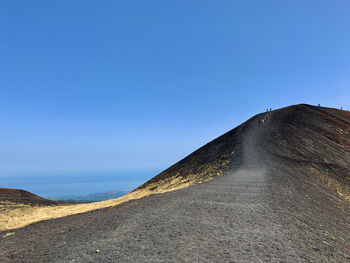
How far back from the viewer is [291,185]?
56.5ft

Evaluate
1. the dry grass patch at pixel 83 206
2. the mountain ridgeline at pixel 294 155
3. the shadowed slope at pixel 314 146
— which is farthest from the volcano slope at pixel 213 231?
the shadowed slope at pixel 314 146

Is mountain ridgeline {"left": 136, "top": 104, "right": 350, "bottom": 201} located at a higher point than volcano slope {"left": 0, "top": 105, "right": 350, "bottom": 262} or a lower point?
higher

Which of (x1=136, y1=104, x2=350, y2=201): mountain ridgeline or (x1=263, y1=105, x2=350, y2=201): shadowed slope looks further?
(x1=263, y1=105, x2=350, y2=201): shadowed slope

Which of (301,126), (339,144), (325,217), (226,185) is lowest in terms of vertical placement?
(325,217)

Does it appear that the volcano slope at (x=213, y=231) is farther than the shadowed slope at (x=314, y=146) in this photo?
No

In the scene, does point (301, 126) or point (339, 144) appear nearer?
point (339, 144)

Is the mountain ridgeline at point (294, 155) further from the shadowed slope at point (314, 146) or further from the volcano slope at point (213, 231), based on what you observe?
the volcano slope at point (213, 231)

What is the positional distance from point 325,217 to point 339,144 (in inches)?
1183

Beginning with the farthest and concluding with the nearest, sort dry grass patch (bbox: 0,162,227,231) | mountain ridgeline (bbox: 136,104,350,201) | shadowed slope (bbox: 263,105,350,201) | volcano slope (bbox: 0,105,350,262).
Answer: shadowed slope (bbox: 263,105,350,201), mountain ridgeline (bbox: 136,104,350,201), dry grass patch (bbox: 0,162,227,231), volcano slope (bbox: 0,105,350,262)

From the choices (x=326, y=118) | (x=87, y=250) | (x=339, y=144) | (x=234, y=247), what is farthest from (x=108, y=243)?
(x=326, y=118)

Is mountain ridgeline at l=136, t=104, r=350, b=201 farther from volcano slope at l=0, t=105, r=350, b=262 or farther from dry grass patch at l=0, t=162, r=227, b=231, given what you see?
volcano slope at l=0, t=105, r=350, b=262

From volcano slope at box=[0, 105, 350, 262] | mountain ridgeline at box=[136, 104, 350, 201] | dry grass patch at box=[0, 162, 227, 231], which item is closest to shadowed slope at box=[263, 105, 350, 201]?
mountain ridgeline at box=[136, 104, 350, 201]

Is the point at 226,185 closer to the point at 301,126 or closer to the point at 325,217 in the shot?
the point at 325,217

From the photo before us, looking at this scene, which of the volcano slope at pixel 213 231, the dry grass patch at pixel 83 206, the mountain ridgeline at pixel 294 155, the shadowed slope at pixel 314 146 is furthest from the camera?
the shadowed slope at pixel 314 146
